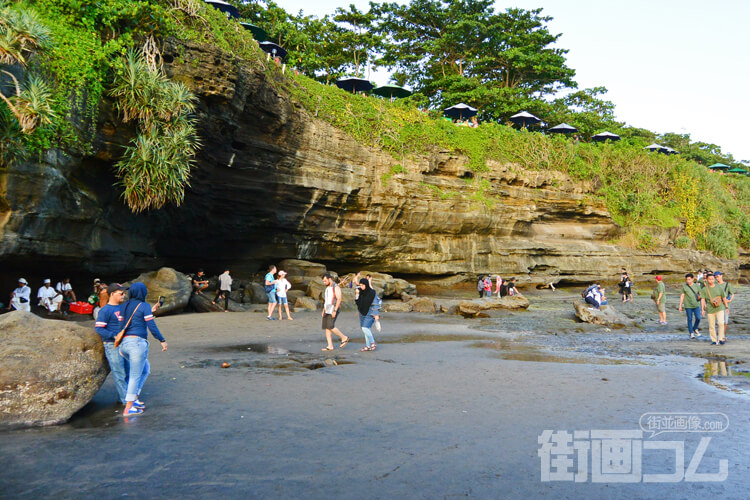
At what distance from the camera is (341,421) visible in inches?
231

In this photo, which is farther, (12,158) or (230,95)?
(230,95)

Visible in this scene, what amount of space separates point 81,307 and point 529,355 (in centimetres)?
1588

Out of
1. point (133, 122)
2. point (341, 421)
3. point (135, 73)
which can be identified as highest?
point (135, 73)

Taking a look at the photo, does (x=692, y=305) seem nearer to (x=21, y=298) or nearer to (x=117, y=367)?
(x=117, y=367)

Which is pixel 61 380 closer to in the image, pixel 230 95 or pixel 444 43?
pixel 230 95

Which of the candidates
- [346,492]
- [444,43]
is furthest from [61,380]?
[444,43]

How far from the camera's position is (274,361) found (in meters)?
9.93

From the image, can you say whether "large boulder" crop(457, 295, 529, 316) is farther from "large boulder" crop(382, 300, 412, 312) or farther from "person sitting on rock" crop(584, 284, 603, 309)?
"person sitting on rock" crop(584, 284, 603, 309)

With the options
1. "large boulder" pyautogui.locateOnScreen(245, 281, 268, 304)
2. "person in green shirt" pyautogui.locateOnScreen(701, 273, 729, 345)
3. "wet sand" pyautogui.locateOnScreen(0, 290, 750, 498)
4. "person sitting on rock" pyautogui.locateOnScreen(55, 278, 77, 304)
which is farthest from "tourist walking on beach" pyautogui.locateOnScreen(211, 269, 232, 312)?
"person in green shirt" pyautogui.locateOnScreen(701, 273, 729, 345)

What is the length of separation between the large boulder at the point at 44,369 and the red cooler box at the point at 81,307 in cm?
1294

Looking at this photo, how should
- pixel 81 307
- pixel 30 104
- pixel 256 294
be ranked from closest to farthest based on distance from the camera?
pixel 30 104
pixel 81 307
pixel 256 294

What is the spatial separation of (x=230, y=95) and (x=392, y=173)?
12.3 metres

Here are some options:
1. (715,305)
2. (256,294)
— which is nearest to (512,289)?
(256,294)

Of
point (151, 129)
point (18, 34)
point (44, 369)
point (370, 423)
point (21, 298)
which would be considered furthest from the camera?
point (151, 129)
